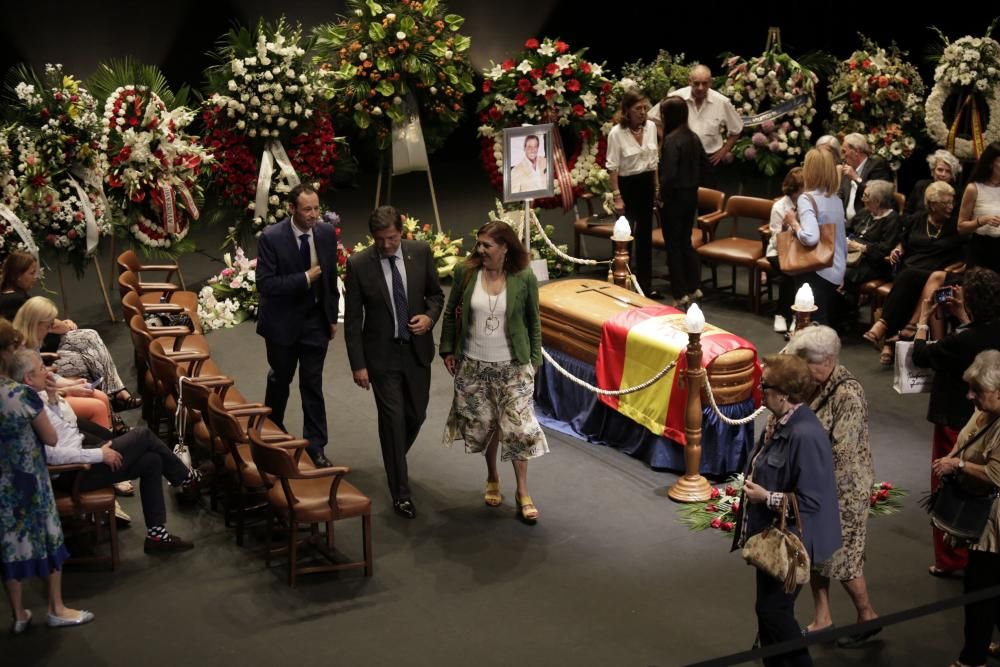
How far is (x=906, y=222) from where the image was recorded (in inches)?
322

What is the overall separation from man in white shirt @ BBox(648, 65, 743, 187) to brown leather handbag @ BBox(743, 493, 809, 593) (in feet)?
19.1

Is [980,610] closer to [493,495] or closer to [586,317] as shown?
[493,495]

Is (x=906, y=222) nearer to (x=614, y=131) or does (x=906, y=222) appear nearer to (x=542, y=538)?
(x=614, y=131)

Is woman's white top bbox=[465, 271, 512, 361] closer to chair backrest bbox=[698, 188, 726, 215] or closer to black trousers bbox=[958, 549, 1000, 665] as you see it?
black trousers bbox=[958, 549, 1000, 665]

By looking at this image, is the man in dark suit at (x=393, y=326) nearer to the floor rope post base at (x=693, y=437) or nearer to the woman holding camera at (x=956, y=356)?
the floor rope post base at (x=693, y=437)

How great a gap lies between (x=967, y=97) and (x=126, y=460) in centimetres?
703

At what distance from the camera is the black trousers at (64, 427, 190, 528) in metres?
5.52

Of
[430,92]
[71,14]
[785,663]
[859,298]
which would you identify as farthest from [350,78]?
[785,663]

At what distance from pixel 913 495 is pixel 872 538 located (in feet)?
1.77

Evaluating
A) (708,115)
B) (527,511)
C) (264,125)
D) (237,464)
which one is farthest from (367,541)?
(708,115)

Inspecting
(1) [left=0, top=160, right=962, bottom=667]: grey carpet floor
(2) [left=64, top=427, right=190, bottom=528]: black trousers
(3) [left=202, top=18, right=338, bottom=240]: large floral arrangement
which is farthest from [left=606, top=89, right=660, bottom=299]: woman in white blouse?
(2) [left=64, top=427, right=190, bottom=528]: black trousers

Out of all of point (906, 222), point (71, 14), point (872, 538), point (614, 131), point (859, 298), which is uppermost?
point (71, 14)

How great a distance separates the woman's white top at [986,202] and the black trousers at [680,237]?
1.96 m

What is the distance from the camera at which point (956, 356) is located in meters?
5.15
